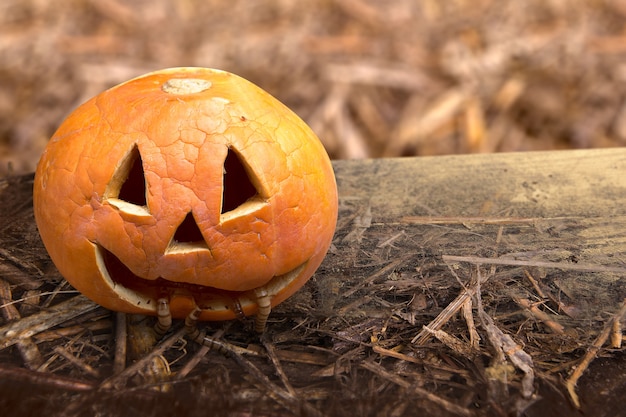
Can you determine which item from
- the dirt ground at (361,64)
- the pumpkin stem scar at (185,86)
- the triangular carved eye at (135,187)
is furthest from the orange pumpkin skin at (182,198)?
the dirt ground at (361,64)

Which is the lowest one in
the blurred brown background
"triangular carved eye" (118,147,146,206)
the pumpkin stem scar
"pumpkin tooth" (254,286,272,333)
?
the blurred brown background

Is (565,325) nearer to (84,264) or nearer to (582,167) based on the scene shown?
(582,167)

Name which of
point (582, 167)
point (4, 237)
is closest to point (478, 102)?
point (582, 167)

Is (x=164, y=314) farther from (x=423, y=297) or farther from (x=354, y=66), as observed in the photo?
(x=354, y=66)

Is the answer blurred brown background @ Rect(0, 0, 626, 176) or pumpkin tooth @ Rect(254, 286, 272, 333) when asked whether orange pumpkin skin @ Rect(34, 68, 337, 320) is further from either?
blurred brown background @ Rect(0, 0, 626, 176)

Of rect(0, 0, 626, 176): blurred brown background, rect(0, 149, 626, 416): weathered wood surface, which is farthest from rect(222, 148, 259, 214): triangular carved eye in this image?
rect(0, 0, 626, 176): blurred brown background

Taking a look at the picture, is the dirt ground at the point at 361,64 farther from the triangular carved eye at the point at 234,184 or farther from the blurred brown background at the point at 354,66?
the triangular carved eye at the point at 234,184

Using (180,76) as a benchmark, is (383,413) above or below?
below

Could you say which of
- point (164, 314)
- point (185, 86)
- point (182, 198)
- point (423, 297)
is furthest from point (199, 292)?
point (423, 297)
